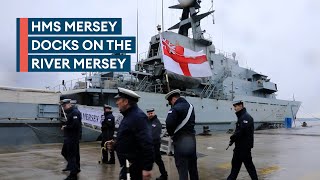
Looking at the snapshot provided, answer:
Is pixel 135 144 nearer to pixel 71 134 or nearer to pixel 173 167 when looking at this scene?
pixel 71 134

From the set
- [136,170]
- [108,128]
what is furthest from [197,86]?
[136,170]

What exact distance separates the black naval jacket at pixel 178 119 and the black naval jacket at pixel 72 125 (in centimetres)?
258

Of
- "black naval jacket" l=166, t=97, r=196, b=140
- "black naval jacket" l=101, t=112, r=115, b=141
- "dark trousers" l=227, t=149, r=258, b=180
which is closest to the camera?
"black naval jacket" l=166, t=97, r=196, b=140

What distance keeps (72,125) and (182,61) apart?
13.3 metres

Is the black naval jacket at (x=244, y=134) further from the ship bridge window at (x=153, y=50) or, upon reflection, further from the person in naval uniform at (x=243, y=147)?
the ship bridge window at (x=153, y=50)

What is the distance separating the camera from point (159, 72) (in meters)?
22.0

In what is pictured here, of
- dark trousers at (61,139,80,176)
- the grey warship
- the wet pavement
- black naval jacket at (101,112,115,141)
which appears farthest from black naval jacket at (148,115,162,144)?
the grey warship

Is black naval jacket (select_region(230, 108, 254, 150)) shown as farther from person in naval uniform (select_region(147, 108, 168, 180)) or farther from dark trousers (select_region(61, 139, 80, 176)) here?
dark trousers (select_region(61, 139, 80, 176))

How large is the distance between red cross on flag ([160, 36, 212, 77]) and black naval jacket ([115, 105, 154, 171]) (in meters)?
14.7

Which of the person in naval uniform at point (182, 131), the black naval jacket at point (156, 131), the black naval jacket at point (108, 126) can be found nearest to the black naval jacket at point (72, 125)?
the black naval jacket at point (156, 131)

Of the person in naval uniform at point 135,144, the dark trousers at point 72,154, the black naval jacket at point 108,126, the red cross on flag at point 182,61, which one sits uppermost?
the red cross on flag at point 182,61

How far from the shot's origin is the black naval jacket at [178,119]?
5316 millimetres

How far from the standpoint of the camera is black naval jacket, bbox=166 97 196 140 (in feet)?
17.4

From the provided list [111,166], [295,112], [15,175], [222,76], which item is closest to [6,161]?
[15,175]
